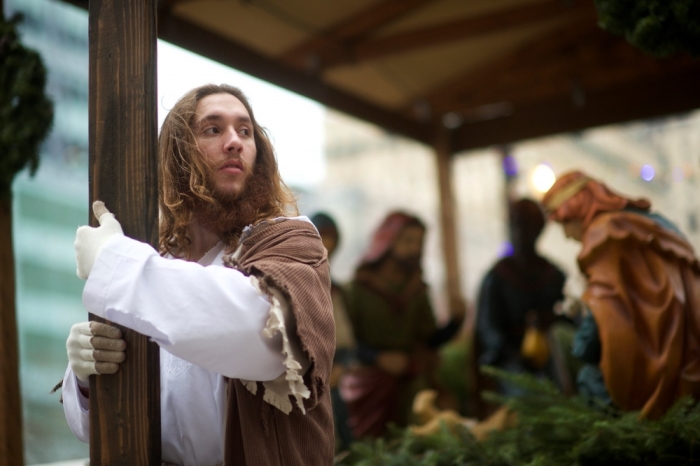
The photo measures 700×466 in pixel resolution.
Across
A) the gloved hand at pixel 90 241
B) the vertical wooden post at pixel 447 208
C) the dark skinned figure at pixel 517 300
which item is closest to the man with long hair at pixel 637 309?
the dark skinned figure at pixel 517 300

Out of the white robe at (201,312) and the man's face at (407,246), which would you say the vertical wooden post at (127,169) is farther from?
the man's face at (407,246)

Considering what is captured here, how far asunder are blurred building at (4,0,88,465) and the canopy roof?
657 millimetres

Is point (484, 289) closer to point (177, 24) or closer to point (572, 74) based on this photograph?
point (572, 74)

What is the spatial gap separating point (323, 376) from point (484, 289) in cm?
419

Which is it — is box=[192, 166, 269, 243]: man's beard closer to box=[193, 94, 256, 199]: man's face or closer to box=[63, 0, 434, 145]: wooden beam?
box=[193, 94, 256, 199]: man's face

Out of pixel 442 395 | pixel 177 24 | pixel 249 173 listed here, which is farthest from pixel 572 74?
pixel 249 173

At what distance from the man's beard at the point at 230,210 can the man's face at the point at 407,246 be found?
3.87m

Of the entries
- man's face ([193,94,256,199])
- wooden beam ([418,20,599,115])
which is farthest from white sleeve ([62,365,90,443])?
wooden beam ([418,20,599,115])

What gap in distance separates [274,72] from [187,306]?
164 inches

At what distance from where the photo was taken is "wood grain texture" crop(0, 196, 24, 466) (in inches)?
130

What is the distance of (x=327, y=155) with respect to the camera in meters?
12.9

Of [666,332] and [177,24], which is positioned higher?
[177,24]

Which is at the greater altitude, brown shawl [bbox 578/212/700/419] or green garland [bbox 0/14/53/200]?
green garland [bbox 0/14/53/200]

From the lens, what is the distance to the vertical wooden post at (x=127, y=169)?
6.02 feet
